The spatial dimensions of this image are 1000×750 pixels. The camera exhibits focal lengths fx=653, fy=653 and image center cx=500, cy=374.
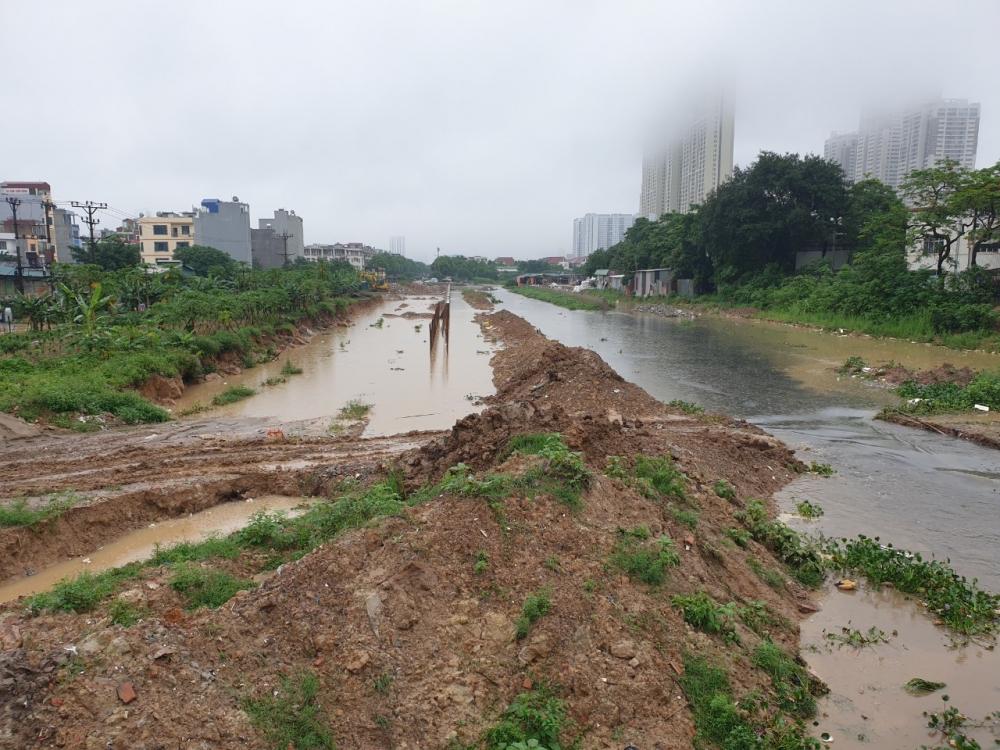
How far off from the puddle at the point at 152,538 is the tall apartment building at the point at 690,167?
2584 inches

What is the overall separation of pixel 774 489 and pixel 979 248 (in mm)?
30772

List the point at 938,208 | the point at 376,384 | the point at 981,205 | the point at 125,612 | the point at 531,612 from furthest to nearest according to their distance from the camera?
the point at 938,208
the point at 981,205
the point at 376,384
the point at 125,612
the point at 531,612

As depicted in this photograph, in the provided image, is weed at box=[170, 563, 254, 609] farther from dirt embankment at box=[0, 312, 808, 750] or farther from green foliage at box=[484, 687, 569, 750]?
green foliage at box=[484, 687, 569, 750]

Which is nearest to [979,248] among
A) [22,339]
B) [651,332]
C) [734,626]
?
[651,332]

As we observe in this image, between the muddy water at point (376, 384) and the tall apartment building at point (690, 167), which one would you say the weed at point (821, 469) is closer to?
the muddy water at point (376, 384)

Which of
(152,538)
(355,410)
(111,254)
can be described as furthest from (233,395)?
(111,254)

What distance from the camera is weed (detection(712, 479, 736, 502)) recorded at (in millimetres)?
9594

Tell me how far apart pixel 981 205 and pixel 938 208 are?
2541 mm

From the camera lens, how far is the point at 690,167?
95.2 metres

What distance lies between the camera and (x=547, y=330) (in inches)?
1722

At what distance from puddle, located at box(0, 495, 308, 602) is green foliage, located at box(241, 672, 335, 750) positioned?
4.25 meters

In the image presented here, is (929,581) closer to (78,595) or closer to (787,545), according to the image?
(787,545)

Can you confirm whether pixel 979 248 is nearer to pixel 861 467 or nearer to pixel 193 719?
pixel 861 467

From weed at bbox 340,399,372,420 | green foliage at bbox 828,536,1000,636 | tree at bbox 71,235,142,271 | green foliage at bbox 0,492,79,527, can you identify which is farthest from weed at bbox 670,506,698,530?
tree at bbox 71,235,142,271
